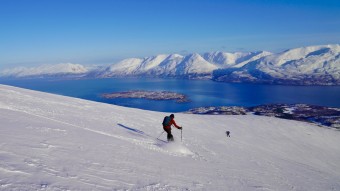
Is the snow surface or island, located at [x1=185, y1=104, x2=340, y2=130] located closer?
the snow surface

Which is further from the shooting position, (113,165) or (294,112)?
(294,112)

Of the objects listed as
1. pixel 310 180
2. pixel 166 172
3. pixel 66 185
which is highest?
pixel 66 185

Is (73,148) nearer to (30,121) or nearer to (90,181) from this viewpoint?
(90,181)

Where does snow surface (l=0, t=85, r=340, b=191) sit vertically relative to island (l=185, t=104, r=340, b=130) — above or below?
above

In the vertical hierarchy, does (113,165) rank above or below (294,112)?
above

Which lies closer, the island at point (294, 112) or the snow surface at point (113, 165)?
the snow surface at point (113, 165)

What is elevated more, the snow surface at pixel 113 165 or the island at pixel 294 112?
the snow surface at pixel 113 165

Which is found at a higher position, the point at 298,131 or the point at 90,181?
the point at 90,181

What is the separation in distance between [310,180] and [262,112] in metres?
106

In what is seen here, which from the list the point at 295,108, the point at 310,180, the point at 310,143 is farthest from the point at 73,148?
the point at 295,108

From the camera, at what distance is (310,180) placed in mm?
11992

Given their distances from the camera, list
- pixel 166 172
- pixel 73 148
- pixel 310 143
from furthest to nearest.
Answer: pixel 310 143 < pixel 73 148 < pixel 166 172

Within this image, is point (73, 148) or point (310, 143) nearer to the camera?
point (73, 148)

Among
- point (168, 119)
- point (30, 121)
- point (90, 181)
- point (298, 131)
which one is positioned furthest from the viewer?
point (298, 131)
